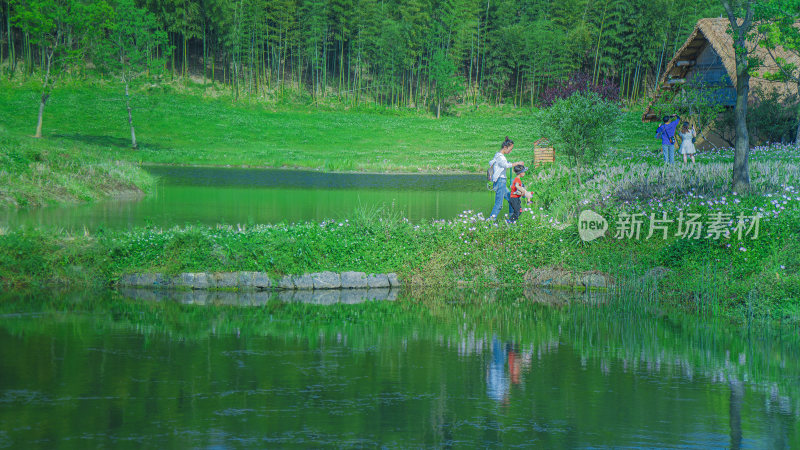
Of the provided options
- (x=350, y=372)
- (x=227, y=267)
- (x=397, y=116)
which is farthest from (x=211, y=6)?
(x=350, y=372)

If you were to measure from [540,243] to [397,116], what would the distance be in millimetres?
69000

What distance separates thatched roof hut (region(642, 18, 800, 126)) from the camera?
40938 millimetres

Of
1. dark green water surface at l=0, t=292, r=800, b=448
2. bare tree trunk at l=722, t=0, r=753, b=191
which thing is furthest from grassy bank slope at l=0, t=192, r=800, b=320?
bare tree trunk at l=722, t=0, r=753, b=191

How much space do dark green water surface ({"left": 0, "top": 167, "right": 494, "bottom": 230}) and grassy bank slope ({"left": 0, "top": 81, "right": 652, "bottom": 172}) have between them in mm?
7162

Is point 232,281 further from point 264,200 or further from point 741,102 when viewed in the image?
point 264,200

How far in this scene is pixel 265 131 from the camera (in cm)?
6856

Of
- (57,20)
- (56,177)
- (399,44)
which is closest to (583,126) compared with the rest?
(56,177)

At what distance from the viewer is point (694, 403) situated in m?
8.02

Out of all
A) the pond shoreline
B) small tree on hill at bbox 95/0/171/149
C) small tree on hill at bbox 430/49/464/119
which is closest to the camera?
the pond shoreline

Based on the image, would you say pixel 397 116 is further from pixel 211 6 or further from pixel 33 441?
pixel 33 441

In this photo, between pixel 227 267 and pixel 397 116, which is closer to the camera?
pixel 227 267

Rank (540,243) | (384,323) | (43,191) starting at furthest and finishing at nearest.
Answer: (43,191), (540,243), (384,323)

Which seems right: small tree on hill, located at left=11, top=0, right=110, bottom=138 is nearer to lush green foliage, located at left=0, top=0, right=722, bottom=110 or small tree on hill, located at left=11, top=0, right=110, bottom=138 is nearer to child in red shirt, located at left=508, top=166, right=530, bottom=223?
lush green foliage, located at left=0, top=0, right=722, bottom=110

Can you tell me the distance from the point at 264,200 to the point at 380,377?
68.4 feet
